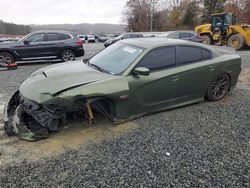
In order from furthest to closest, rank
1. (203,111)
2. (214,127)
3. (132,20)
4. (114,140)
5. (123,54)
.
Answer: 1. (132,20)
2. (203,111)
3. (123,54)
4. (214,127)
5. (114,140)

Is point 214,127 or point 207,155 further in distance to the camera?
point 214,127

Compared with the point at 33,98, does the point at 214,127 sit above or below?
below

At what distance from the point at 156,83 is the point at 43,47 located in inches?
274

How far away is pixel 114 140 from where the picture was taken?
3.17 m

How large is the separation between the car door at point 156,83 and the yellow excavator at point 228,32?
12.7 meters

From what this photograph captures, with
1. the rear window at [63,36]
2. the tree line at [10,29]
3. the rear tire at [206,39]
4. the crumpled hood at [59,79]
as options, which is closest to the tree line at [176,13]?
the rear tire at [206,39]

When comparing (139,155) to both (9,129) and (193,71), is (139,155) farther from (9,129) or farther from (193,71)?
(193,71)

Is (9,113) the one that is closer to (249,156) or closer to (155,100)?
(155,100)

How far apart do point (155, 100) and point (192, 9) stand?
149 ft

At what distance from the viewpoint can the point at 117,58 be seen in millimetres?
3893

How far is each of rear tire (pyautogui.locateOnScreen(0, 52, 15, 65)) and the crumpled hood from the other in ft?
19.7

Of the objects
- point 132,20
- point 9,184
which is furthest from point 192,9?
point 9,184

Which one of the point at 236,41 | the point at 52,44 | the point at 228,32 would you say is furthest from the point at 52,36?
the point at 236,41

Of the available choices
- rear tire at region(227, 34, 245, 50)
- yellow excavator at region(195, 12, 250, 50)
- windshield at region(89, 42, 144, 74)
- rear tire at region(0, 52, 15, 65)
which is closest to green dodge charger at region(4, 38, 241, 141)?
windshield at region(89, 42, 144, 74)
